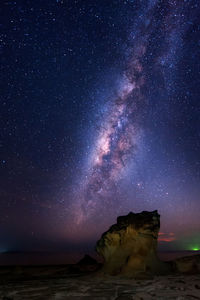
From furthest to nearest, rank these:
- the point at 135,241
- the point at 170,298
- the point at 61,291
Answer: the point at 135,241, the point at 61,291, the point at 170,298

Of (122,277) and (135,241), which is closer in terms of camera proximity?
(122,277)

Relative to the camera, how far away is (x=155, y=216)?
44.4 feet

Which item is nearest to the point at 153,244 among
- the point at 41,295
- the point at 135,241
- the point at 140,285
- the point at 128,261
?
the point at 135,241

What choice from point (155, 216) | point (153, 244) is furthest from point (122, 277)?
point (155, 216)

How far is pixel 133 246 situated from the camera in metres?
12.8

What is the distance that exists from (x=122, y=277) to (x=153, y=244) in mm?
3211

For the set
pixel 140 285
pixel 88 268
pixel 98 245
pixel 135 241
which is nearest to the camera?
pixel 140 285

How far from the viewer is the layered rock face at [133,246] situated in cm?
1178

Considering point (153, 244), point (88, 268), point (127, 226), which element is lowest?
point (88, 268)

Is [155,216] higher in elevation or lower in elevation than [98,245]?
higher

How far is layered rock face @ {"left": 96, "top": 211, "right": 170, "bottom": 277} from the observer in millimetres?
11784

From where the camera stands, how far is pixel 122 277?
10.7 m

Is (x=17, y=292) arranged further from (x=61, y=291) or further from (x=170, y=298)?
(x=170, y=298)

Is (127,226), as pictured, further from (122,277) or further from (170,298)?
(170,298)
